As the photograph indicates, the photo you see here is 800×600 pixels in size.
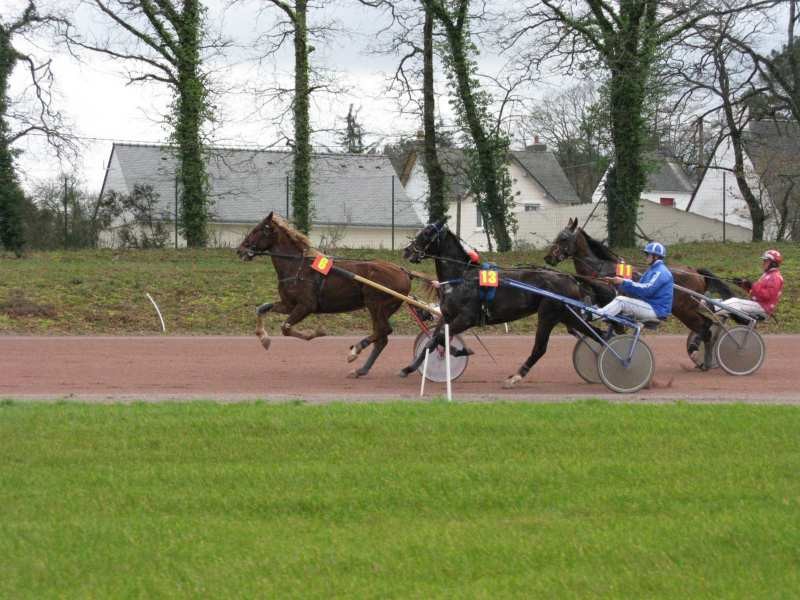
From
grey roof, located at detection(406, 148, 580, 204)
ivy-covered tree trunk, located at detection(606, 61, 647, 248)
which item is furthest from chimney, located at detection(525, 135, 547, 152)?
ivy-covered tree trunk, located at detection(606, 61, 647, 248)

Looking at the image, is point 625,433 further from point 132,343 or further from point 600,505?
point 132,343

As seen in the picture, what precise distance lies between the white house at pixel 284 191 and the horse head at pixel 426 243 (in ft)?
64.6

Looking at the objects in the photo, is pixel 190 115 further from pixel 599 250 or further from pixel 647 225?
pixel 599 250

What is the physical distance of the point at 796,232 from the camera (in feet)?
144

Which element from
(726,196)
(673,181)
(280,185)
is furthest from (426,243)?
(673,181)

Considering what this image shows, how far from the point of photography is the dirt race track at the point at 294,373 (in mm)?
12594

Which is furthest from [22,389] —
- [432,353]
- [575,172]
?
[575,172]

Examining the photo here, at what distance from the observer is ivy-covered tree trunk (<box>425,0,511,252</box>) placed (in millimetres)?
29500

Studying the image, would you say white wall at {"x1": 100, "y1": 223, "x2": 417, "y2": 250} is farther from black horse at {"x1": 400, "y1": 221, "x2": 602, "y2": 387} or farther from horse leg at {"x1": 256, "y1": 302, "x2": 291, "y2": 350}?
black horse at {"x1": 400, "y1": 221, "x2": 602, "y2": 387}

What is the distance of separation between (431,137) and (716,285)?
15397mm

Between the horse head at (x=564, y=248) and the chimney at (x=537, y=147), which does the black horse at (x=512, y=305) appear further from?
the chimney at (x=537, y=147)

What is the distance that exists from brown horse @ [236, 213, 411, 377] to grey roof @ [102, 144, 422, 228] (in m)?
21.5

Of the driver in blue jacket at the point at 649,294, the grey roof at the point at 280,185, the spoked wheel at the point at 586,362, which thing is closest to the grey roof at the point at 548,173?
the grey roof at the point at 280,185

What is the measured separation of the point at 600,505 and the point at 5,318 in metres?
15.7
